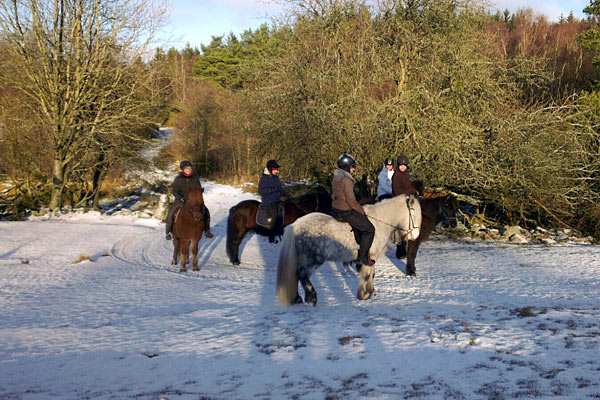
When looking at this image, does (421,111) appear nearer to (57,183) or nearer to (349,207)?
(349,207)

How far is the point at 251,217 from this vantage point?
989cm

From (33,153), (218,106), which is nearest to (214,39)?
(218,106)

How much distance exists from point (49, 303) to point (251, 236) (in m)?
7.40

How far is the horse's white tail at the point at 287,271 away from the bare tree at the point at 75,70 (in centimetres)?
1431

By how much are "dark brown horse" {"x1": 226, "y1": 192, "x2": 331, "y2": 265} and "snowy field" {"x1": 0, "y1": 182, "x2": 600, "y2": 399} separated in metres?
0.59

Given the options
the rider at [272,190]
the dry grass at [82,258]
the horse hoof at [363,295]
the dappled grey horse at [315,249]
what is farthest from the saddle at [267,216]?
the dry grass at [82,258]

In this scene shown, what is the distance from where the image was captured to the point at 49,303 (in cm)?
702

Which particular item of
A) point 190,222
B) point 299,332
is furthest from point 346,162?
point 190,222

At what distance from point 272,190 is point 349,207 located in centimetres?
327

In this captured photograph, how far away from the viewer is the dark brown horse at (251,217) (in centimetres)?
983

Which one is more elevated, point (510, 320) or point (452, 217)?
point (452, 217)

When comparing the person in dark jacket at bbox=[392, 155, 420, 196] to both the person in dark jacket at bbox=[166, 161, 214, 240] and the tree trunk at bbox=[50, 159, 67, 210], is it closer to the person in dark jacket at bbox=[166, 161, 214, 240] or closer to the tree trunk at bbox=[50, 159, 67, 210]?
the person in dark jacket at bbox=[166, 161, 214, 240]

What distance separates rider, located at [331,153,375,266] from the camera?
6.54m

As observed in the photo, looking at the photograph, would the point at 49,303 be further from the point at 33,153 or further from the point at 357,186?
the point at 33,153
